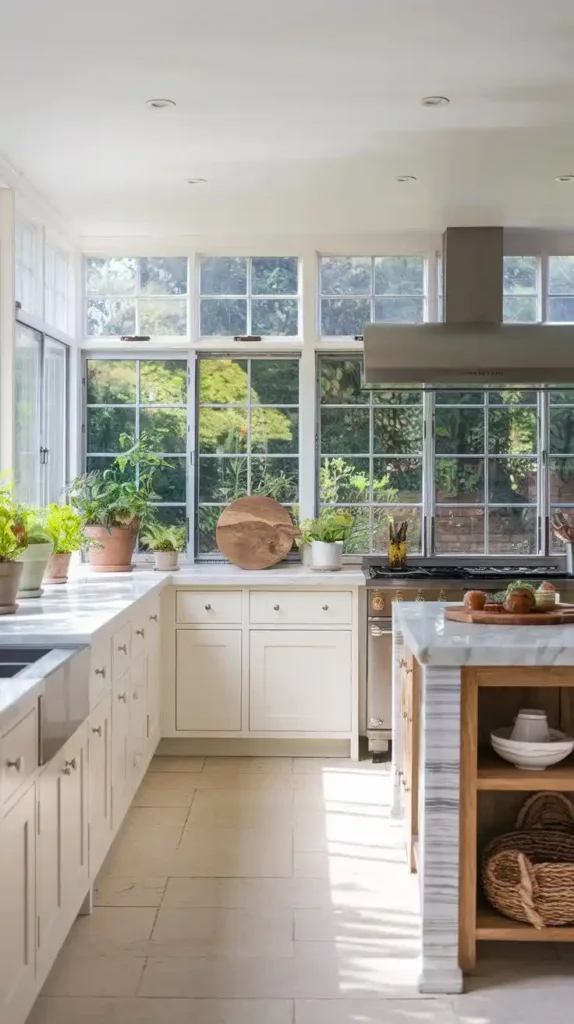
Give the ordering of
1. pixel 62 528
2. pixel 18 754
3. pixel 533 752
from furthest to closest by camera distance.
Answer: pixel 62 528 < pixel 533 752 < pixel 18 754

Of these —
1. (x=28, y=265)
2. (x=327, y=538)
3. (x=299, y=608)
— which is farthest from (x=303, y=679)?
(x=28, y=265)

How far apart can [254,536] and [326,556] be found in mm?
388

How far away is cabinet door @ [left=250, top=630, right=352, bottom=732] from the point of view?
500cm

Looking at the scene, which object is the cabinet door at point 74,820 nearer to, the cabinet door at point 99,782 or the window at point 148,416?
the cabinet door at point 99,782

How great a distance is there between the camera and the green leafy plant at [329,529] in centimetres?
524

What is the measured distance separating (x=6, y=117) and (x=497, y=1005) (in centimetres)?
328

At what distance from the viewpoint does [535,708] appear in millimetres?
3064

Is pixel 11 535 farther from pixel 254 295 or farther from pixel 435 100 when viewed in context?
pixel 254 295

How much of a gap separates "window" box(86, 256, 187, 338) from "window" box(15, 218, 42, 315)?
722 millimetres

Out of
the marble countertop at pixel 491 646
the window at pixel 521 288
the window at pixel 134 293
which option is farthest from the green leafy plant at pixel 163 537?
the marble countertop at pixel 491 646

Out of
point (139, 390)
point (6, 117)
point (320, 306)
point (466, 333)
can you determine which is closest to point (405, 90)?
point (6, 117)

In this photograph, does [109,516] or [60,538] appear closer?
[60,538]

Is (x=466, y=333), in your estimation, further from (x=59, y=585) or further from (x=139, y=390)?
(x=59, y=585)

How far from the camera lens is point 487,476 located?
18.2 feet
